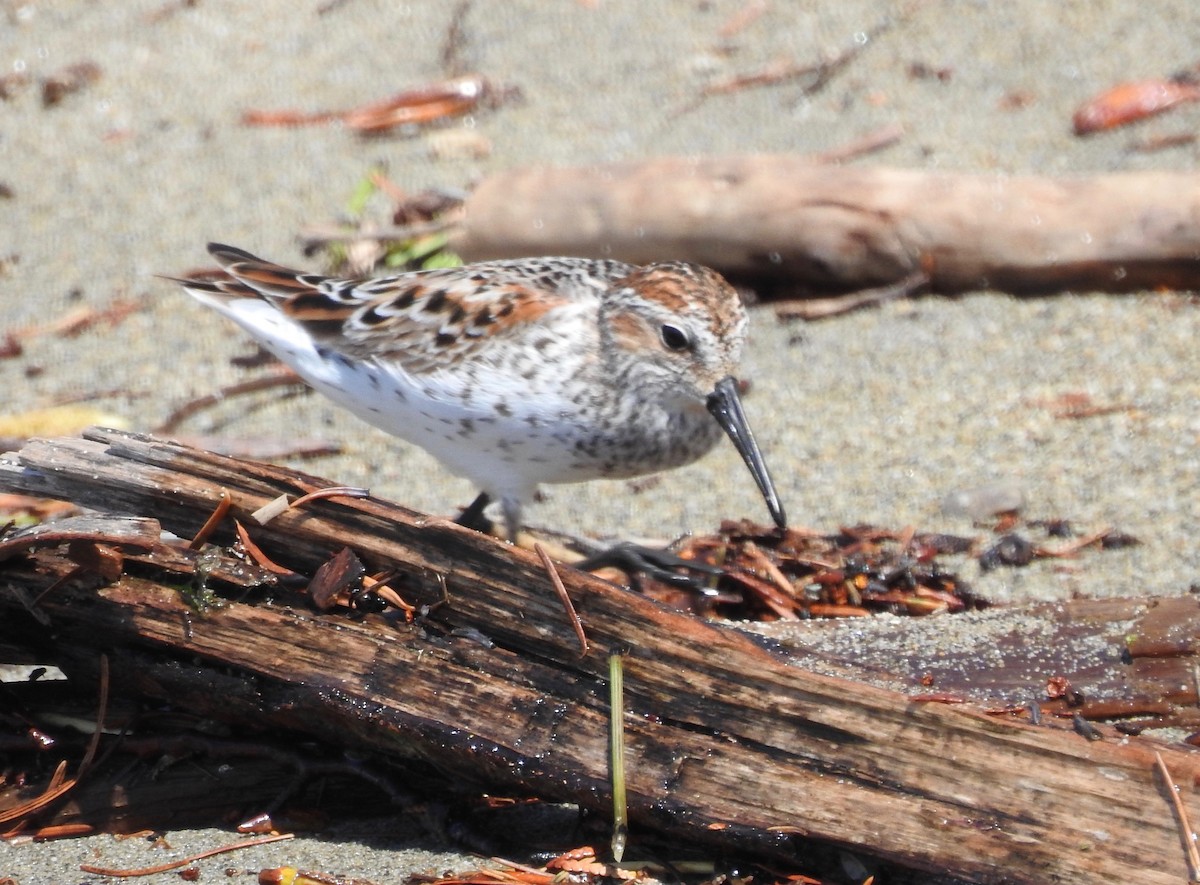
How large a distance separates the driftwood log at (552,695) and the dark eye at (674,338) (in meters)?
1.11

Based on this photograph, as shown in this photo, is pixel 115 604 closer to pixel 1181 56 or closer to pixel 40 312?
pixel 40 312

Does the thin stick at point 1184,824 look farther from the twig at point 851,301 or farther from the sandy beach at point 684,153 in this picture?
the twig at point 851,301

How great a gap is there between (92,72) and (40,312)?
1518 mm

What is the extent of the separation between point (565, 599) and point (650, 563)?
3.68ft

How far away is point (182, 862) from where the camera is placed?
2432mm

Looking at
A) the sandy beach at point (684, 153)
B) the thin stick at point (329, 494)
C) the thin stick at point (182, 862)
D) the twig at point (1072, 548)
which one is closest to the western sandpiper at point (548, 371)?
the sandy beach at point (684, 153)

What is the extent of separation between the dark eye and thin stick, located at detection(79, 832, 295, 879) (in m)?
1.47

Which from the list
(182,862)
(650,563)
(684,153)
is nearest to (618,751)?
(182,862)

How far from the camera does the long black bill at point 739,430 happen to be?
330 cm

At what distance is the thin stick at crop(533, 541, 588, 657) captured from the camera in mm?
2375

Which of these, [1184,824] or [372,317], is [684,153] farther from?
[1184,824]

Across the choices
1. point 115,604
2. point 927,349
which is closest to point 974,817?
point 115,604

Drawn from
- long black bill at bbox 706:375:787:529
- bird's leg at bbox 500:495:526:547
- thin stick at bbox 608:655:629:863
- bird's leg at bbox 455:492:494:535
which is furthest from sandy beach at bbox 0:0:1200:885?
thin stick at bbox 608:655:629:863

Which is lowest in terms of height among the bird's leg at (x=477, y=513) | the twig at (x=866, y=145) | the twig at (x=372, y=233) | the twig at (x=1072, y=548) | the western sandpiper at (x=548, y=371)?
the bird's leg at (x=477, y=513)
